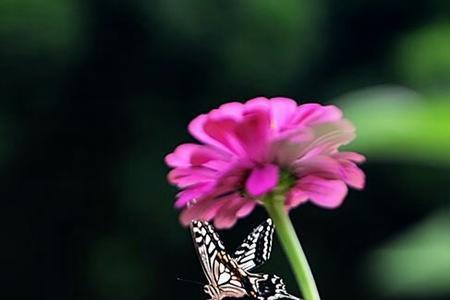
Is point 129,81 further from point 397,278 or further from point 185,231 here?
point 397,278

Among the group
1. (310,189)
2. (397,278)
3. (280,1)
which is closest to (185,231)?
(280,1)

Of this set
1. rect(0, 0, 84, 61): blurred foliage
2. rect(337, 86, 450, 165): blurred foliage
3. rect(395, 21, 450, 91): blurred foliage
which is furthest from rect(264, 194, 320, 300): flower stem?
rect(0, 0, 84, 61): blurred foliage

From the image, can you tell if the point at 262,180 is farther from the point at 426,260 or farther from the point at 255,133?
the point at 426,260

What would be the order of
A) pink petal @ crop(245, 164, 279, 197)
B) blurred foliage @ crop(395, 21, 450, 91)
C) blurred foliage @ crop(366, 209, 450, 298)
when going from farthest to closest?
blurred foliage @ crop(395, 21, 450, 91)
blurred foliage @ crop(366, 209, 450, 298)
pink petal @ crop(245, 164, 279, 197)

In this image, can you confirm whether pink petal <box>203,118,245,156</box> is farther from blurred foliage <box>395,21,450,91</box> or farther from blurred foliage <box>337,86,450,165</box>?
blurred foliage <box>395,21,450,91</box>

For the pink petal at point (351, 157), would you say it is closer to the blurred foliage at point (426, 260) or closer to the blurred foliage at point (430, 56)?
the blurred foliage at point (426, 260)

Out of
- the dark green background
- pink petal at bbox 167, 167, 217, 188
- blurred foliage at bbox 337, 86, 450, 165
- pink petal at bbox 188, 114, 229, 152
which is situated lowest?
pink petal at bbox 167, 167, 217, 188

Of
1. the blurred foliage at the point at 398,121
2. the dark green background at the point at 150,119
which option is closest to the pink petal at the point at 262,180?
the blurred foliage at the point at 398,121

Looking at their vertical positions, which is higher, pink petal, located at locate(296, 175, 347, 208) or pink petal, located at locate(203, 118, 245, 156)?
pink petal, located at locate(203, 118, 245, 156)
